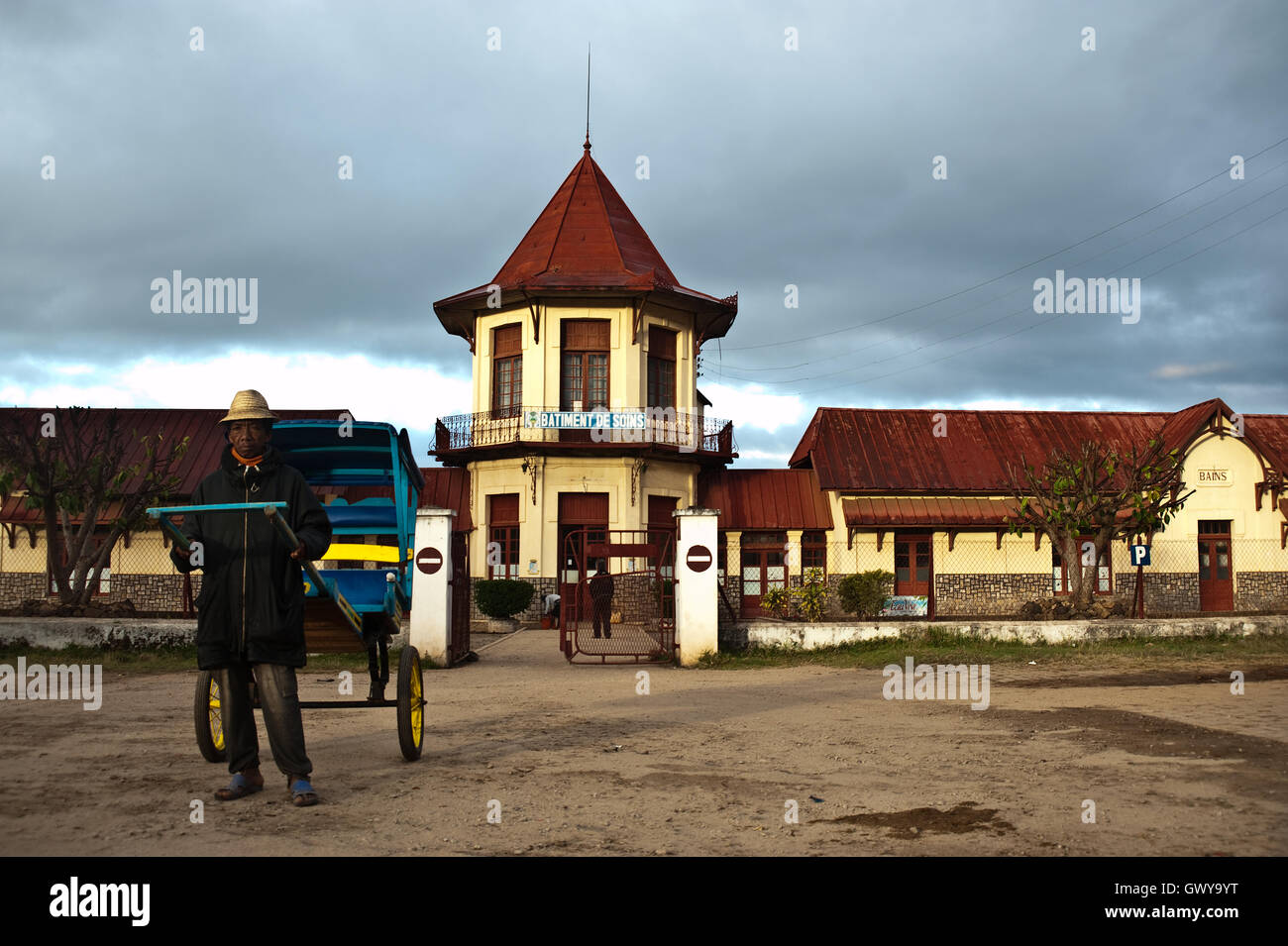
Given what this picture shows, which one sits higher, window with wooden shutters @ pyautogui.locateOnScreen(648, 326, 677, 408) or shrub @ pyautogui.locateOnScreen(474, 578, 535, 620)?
window with wooden shutters @ pyautogui.locateOnScreen(648, 326, 677, 408)

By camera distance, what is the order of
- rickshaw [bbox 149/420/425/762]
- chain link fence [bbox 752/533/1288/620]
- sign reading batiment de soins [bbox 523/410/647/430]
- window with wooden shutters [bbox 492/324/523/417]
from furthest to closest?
1. window with wooden shutters [bbox 492/324/523/417]
2. chain link fence [bbox 752/533/1288/620]
3. sign reading batiment de soins [bbox 523/410/647/430]
4. rickshaw [bbox 149/420/425/762]

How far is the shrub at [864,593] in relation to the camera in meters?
20.6

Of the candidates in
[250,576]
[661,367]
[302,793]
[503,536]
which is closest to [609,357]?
[661,367]

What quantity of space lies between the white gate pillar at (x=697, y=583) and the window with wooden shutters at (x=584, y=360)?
43.0ft

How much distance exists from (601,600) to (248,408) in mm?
14916

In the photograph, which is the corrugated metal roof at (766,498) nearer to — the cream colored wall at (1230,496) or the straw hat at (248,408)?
the cream colored wall at (1230,496)

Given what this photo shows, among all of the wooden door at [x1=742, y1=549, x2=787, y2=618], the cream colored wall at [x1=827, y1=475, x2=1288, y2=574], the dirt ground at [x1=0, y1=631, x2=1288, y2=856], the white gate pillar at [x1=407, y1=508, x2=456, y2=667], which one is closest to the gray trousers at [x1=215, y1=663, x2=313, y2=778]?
the dirt ground at [x1=0, y1=631, x2=1288, y2=856]

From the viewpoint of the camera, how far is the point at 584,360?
2878 centimetres

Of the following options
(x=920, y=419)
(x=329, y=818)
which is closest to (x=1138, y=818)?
(x=329, y=818)

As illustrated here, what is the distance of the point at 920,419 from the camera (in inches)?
1233

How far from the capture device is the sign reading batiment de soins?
28.1 m

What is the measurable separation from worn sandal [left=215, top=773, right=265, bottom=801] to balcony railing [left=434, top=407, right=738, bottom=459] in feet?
69.8

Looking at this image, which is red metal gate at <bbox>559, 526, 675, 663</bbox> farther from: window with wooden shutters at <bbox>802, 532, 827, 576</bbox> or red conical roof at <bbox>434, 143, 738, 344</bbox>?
red conical roof at <bbox>434, 143, 738, 344</bbox>

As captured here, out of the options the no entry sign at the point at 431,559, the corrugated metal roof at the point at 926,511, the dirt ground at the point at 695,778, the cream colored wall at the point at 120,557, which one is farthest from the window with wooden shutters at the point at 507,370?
the dirt ground at the point at 695,778
